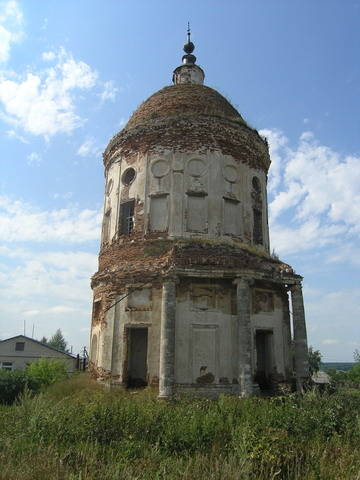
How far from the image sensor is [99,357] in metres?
14.1

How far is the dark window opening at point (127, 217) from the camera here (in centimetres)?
1578

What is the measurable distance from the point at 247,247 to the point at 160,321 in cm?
424

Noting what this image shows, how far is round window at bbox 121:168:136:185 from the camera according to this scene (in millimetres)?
16250

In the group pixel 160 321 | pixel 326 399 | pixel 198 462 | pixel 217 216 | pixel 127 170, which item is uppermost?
pixel 127 170

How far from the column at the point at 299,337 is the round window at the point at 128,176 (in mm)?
7752

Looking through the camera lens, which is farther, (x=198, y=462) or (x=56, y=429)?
(x=56, y=429)

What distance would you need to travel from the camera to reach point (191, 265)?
41.3 feet

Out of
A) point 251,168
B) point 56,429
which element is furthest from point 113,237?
point 56,429

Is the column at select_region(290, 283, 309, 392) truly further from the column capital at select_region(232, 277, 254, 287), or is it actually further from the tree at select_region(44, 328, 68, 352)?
the tree at select_region(44, 328, 68, 352)

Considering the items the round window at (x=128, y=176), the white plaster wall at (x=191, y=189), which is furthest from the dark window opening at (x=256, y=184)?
the round window at (x=128, y=176)

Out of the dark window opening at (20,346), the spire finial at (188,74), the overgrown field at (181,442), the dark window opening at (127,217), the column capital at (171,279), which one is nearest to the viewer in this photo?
the overgrown field at (181,442)

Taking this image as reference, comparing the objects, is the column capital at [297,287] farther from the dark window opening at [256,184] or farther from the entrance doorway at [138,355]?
the entrance doorway at [138,355]

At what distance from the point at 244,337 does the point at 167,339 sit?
7.97 ft

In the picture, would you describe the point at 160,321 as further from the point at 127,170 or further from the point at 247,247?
the point at 127,170
